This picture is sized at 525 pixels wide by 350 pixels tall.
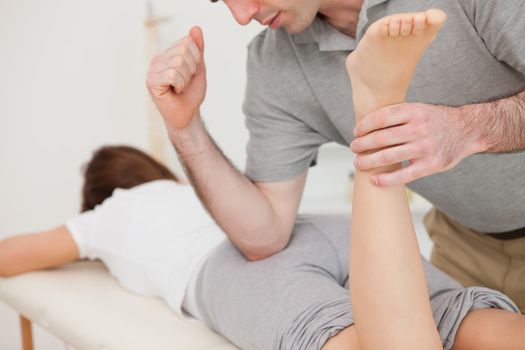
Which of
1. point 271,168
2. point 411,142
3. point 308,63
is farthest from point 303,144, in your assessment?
point 411,142

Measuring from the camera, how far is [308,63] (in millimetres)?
Result: 1557

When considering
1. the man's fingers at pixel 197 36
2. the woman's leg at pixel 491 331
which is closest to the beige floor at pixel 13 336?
the man's fingers at pixel 197 36

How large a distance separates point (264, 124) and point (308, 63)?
0.61 feet

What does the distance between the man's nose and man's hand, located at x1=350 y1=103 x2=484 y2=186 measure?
480 mm

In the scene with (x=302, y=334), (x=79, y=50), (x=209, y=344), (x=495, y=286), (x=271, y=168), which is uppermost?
(x=79, y=50)

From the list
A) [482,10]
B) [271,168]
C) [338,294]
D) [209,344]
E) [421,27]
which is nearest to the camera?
[421,27]

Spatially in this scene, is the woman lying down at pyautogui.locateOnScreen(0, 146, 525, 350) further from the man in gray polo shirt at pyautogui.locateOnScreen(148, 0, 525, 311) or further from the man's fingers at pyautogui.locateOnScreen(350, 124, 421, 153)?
the man's fingers at pyautogui.locateOnScreen(350, 124, 421, 153)

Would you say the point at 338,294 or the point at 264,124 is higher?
the point at 264,124

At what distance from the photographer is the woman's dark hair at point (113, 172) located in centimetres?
222

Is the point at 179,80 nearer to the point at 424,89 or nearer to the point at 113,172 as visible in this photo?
the point at 424,89

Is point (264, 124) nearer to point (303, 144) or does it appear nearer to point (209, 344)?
point (303, 144)

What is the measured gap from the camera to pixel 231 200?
5.11 feet

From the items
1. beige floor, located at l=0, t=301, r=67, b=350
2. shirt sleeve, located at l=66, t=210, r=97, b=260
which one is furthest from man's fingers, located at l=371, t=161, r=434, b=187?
beige floor, located at l=0, t=301, r=67, b=350

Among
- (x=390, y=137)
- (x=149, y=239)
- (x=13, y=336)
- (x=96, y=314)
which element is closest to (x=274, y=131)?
(x=149, y=239)
